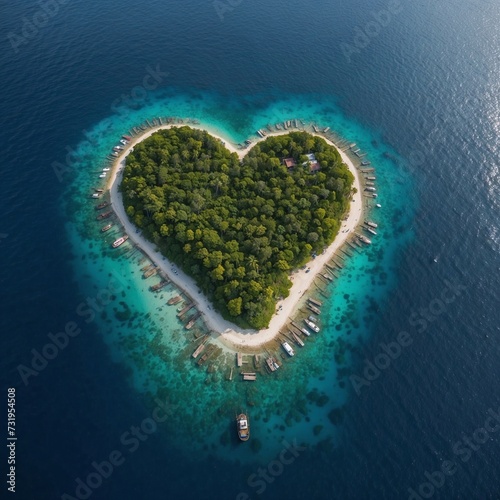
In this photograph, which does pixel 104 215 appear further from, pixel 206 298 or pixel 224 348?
pixel 224 348

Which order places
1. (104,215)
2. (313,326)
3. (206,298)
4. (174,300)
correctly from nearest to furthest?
(313,326) → (174,300) → (206,298) → (104,215)

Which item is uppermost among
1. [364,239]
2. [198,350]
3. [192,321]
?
[364,239]

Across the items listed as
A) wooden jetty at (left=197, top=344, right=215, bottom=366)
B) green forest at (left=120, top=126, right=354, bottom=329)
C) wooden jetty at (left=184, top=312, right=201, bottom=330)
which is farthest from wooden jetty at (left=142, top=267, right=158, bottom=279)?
wooden jetty at (left=197, top=344, right=215, bottom=366)

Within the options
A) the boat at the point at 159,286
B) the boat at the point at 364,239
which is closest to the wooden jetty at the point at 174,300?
the boat at the point at 159,286

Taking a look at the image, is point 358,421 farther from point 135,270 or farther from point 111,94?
point 111,94

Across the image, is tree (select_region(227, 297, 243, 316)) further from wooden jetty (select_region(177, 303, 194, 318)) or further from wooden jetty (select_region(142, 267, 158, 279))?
→ wooden jetty (select_region(142, 267, 158, 279))

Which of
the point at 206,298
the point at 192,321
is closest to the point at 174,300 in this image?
the point at 192,321

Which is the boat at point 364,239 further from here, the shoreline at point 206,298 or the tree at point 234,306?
the tree at point 234,306
